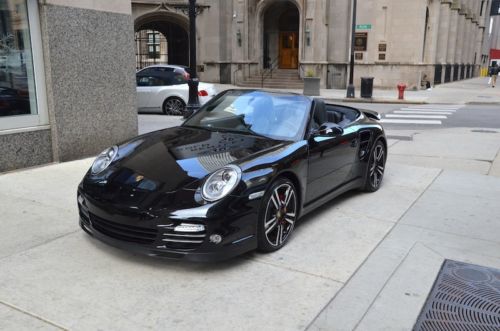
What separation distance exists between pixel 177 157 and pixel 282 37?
30664 mm

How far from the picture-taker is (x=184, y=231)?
3666 mm

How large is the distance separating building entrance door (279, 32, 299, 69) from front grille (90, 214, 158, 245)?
30668 millimetres

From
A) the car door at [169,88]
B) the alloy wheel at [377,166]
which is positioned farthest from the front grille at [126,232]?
the car door at [169,88]

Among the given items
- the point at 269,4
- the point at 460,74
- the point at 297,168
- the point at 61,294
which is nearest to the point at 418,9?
the point at 269,4

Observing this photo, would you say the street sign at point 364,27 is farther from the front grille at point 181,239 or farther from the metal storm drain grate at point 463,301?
the front grille at point 181,239

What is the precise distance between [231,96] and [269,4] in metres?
27.3

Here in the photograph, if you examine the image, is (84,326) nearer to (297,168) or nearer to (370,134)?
(297,168)

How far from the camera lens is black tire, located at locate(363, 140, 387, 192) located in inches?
249

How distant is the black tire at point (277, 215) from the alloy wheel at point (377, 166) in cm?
212

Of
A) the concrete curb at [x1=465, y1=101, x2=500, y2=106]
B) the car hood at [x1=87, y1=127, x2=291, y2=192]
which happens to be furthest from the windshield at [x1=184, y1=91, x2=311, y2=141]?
the concrete curb at [x1=465, y1=101, x2=500, y2=106]

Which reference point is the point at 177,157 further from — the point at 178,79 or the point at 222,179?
the point at 178,79

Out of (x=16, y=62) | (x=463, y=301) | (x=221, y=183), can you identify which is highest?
(x=16, y=62)

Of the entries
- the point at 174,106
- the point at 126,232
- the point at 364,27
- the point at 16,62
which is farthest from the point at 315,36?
the point at 126,232

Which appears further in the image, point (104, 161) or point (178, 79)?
point (178, 79)
